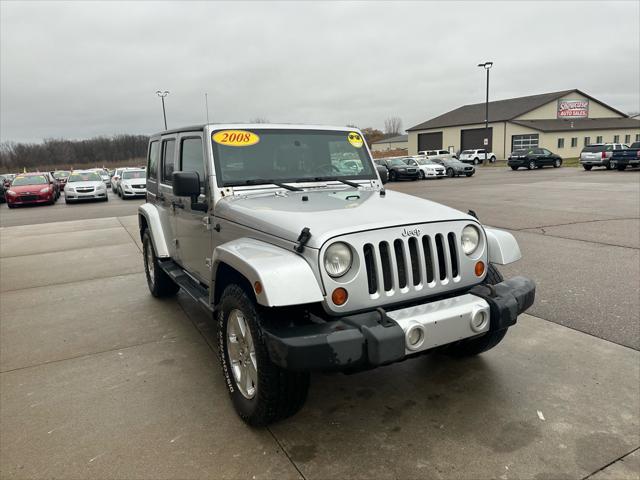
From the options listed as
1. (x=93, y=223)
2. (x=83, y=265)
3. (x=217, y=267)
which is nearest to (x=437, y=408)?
(x=217, y=267)

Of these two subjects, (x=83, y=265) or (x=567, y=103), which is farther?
(x=567, y=103)

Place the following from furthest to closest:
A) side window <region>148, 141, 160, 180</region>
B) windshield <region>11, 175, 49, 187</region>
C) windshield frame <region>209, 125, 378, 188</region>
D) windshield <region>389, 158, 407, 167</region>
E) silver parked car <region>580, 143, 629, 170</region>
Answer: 1. silver parked car <region>580, 143, 629, 170</region>
2. windshield <region>389, 158, 407, 167</region>
3. windshield <region>11, 175, 49, 187</region>
4. side window <region>148, 141, 160, 180</region>
5. windshield frame <region>209, 125, 378, 188</region>

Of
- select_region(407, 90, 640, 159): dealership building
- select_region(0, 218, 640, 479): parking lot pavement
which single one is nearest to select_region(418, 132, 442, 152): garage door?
select_region(407, 90, 640, 159): dealership building

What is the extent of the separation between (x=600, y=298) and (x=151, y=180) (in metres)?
5.36

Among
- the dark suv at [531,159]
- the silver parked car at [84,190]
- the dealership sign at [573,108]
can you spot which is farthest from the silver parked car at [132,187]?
the dealership sign at [573,108]

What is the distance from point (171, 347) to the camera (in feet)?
14.3

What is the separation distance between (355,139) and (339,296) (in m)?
2.32

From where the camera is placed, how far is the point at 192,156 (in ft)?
13.8

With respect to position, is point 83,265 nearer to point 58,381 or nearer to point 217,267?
point 58,381

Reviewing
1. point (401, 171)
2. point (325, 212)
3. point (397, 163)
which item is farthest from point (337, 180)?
point (397, 163)

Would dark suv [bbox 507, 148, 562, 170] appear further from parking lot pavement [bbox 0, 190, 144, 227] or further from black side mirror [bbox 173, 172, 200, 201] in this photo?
black side mirror [bbox 173, 172, 200, 201]

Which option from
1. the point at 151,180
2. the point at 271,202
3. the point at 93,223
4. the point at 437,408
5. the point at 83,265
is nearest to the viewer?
the point at 437,408

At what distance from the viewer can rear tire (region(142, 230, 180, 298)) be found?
567 centimetres

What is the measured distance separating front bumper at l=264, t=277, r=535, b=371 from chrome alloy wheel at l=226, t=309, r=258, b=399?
39 centimetres
